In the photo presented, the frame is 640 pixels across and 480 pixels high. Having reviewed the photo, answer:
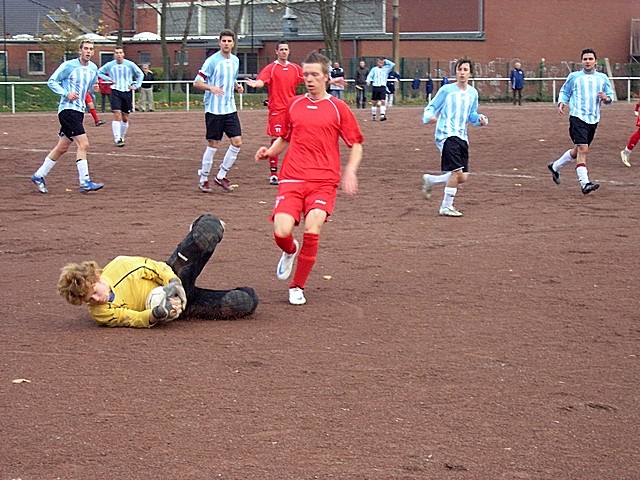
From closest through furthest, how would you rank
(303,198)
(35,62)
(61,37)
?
(303,198), (61,37), (35,62)

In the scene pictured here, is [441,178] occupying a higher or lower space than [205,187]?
higher

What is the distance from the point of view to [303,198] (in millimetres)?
8273

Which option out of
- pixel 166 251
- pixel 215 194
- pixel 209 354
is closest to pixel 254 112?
pixel 215 194

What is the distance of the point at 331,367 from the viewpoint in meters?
6.37

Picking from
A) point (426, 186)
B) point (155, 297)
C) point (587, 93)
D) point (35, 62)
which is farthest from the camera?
point (35, 62)

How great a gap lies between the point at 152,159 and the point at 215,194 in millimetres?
5350

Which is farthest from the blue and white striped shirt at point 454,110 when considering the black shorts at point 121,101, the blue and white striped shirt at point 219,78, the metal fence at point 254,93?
the metal fence at point 254,93

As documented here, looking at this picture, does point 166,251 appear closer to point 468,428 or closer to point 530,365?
point 530,365

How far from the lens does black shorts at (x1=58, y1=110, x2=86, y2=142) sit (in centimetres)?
1461

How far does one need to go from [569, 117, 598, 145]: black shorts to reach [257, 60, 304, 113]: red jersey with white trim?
12.8 ft

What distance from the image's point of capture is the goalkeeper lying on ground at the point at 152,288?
22.6 ft

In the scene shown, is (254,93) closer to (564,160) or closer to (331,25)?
(331,25)

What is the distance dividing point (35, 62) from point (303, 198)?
47.2 meters

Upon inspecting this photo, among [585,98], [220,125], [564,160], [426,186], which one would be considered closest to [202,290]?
[426,186]
